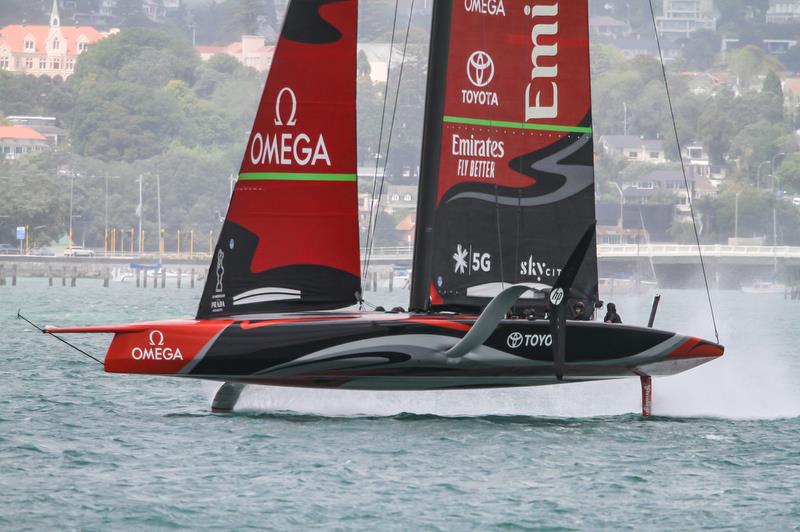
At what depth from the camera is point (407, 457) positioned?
40.9 ft

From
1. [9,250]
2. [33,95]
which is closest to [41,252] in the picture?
[9,250]

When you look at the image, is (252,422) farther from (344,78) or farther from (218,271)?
(344,78)

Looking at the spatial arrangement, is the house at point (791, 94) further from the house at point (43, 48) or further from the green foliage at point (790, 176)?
the house at point (43, 48)

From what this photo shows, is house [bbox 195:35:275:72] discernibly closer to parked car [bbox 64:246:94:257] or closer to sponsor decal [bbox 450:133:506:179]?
parked car [bbox 64:246:94:257]

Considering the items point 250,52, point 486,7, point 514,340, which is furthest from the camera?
point 250,52

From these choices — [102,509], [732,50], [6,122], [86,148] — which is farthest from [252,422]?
[732,50]

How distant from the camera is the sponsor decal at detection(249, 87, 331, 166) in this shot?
555 inches

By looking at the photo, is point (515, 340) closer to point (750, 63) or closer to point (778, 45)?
point (750, 63)

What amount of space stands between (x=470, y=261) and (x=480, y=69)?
1.78m

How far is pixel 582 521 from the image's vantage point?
10438 millimetres

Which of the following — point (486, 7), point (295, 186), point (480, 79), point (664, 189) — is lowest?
point (295, 186)

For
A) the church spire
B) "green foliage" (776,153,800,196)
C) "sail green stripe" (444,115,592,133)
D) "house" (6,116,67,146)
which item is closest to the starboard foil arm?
"sail green stripe" (444,115,592,133)

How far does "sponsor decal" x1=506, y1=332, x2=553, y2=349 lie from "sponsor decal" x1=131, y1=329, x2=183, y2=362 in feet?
9.57

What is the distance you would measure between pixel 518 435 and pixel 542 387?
1827mm
